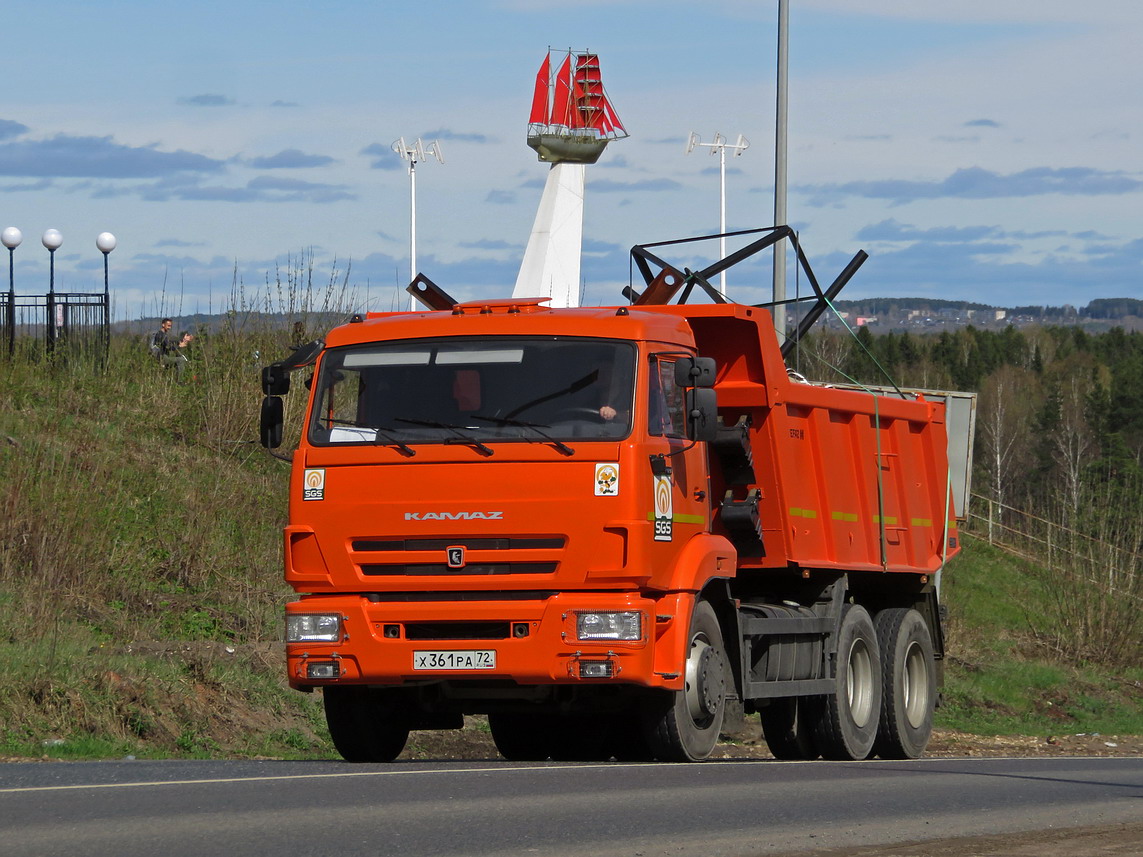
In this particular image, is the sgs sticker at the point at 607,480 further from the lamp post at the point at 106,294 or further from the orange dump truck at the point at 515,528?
the lamp post at the point at 106,294

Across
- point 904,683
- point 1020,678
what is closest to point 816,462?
point 904,683

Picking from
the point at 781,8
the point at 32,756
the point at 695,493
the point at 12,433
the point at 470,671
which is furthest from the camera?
the point at 12,433

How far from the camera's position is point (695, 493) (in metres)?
12.0

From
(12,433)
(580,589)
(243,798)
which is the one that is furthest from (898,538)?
(12,433)

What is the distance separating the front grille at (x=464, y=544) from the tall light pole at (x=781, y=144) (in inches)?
387

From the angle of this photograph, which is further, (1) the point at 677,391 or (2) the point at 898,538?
(2) the point at 898,538

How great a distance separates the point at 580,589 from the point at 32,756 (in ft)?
15.9

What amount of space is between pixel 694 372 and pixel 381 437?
2.02 m

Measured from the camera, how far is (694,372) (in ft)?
37.8

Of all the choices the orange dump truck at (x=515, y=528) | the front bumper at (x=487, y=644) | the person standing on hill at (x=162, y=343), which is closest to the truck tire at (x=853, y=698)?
the orange dump truck at (x=515, y=528)

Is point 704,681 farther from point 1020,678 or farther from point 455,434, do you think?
point 1020,678

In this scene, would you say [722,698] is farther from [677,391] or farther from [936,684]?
[936,684]

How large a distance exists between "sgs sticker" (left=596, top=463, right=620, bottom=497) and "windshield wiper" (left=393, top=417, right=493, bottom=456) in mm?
691

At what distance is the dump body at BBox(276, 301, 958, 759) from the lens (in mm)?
10922
